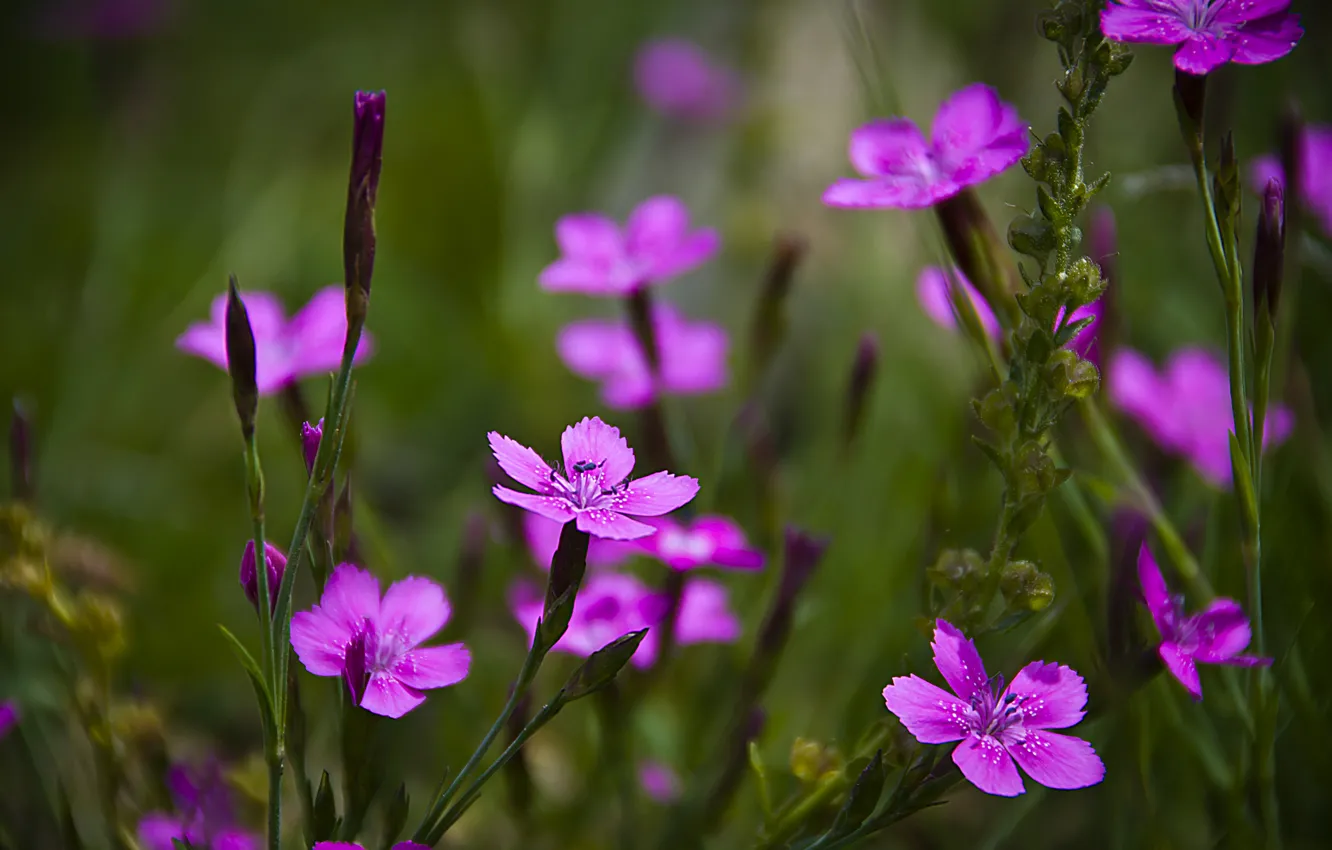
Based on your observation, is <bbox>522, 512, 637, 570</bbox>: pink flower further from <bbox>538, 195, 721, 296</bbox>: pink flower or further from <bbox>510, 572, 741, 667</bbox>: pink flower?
<bbox>538, 195, 721, 296</bbox>: pink flower

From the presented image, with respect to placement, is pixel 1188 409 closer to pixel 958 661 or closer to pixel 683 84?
pixel 958 661

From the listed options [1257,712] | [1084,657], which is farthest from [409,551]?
[1257,712]

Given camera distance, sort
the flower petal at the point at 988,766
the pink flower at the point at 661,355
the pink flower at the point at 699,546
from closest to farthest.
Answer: the flower petal at the point at 988,766 < the pink flower at the point at 699,546 < the pink flower at the point at 661,355

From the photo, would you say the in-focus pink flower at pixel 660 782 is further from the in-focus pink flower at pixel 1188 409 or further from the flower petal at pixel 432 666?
the in-focus pink flower at pixel 1188 409

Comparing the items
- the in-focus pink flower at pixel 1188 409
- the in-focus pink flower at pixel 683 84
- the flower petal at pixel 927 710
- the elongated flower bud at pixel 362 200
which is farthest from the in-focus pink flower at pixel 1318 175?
the in-focus pink flower at pixel 683 84

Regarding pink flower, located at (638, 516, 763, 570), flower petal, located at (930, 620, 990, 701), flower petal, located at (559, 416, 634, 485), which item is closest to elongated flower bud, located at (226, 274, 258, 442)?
flower petal, located at (559, 416, 634, 485)

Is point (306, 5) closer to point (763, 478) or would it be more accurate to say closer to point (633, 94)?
point (633, 94)

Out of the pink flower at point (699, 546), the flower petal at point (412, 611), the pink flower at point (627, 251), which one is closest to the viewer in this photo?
the flower petal at point (412, 611)
